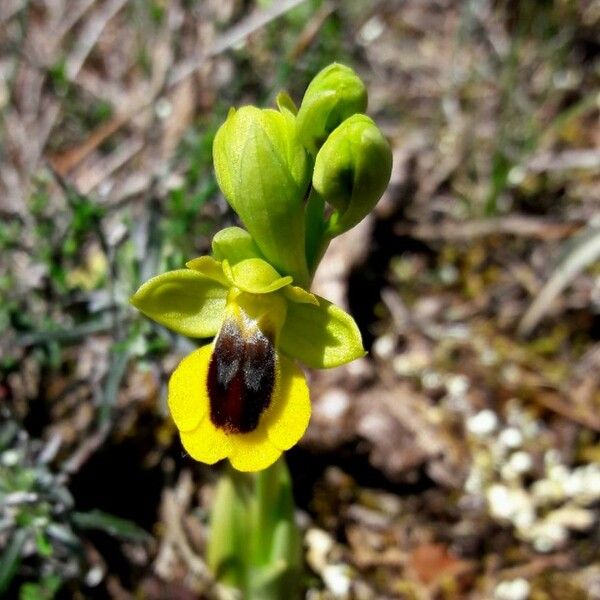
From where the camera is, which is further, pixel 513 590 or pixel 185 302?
pixel 513 590

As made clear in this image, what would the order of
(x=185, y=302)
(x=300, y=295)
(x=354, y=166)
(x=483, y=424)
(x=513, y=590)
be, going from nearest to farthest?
(x=354, y=166), (x=300, y=295), (x=185, y=302), (x=513, y=590), (x=483, y=424)

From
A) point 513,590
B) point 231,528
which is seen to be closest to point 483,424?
point 513,590

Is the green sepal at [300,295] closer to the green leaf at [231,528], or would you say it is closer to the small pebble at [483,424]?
the green leaf at [231,528]

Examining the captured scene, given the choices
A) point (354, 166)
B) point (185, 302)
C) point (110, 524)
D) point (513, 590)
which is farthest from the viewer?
point (513, 590)

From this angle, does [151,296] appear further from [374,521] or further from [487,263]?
[487,263]

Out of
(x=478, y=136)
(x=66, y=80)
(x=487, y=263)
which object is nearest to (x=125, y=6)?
(x=66, y=80)

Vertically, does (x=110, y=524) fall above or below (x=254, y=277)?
below

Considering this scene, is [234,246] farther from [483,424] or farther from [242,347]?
[483,424]

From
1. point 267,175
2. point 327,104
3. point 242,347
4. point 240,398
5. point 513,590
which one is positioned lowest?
point 513,590
